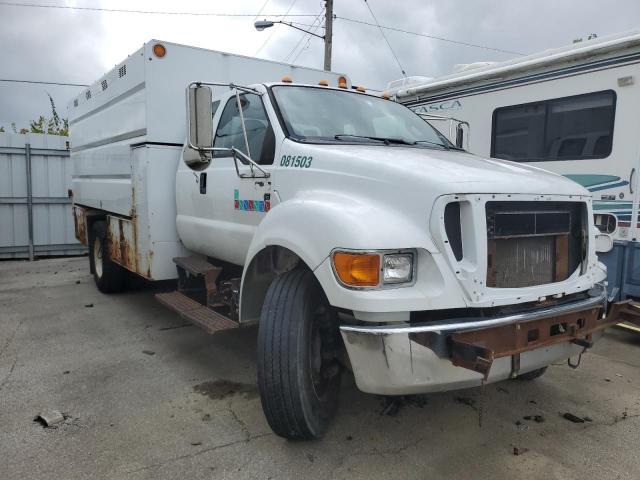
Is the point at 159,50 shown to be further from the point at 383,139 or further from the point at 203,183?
the point at 383,139

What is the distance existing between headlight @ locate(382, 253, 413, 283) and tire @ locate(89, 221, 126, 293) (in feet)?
16.8

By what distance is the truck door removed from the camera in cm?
384

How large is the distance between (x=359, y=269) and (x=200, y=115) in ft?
5.67

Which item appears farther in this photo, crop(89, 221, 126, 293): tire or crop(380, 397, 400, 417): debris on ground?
crop(89, 221, 126, 293): tire

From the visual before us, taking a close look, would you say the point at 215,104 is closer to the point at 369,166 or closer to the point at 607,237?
the point at 369,166

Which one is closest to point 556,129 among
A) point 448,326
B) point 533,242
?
point 533,242

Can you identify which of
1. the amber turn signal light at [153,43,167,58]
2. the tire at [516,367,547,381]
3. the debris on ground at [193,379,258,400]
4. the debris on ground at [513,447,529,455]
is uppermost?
the amber turn signal light at [153,43,167,58]

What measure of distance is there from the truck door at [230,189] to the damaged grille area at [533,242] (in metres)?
1.59

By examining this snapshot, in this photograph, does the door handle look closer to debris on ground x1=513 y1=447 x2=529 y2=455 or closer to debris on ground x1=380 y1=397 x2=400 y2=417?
debris on ground x1=380 y1=397 x2=400 y2=417

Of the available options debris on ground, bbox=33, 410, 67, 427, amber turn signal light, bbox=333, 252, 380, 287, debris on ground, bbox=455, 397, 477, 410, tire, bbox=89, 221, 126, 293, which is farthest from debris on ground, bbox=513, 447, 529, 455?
tire, bbox=89, 221, 126, 293

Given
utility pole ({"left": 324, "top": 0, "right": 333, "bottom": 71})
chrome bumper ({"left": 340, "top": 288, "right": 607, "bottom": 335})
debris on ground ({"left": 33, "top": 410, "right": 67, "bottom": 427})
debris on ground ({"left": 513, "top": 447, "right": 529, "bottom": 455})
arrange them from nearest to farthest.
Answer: chrome bumper ({"left": 340, "top": 288, "right": 607, "bottom": 335}) < debris on ground ({"left": 513, "top": 447, "right": 529, "bottom": 455}) < debris on ground ({"left": 33, "top": 410, "right": 67, "bottom": 427}) < utility pole ({"left": 324, "top": 0, "right": 333, "bottom": 71})

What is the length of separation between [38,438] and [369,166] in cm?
263

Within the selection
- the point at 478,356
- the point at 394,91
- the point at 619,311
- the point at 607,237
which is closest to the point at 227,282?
the point at 478,356

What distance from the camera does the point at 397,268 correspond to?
2648mm
